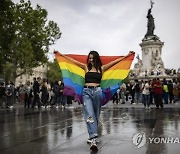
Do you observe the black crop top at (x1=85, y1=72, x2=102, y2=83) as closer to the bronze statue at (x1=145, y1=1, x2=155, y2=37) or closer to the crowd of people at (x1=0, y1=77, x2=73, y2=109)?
the crowd of people at (x1=0, y1=77, x2=73, y2=109)

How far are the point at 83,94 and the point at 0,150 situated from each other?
2.00 meters

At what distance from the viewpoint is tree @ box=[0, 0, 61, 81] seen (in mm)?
39781

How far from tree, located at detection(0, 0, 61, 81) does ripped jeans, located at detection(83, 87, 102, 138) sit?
1289 inches

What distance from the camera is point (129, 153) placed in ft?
19.8

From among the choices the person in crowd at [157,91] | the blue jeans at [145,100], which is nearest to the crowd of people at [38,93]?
the blue jeans at [145,100]

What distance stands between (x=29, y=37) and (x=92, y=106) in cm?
3587

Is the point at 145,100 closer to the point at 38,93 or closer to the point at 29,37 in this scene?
the point at 38,93

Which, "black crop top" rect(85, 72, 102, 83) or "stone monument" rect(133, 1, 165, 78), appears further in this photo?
"stone monument" rect(133, 1, 165, 78)

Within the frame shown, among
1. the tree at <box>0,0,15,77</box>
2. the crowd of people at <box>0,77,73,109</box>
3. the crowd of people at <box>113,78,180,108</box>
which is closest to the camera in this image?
the crowd of people at <box>113,78,180,108</box>

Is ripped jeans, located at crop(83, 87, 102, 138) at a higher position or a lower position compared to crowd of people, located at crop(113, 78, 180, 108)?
lower

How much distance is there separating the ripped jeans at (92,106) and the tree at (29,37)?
32741 mm

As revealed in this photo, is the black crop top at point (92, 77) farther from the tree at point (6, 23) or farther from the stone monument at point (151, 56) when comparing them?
the stone monument at point (151, 56)

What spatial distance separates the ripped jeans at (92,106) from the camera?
675 centimetres

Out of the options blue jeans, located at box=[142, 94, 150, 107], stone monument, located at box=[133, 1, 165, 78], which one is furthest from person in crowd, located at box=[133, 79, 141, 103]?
stone monument, located at box=[133, 1, 165, 78]
